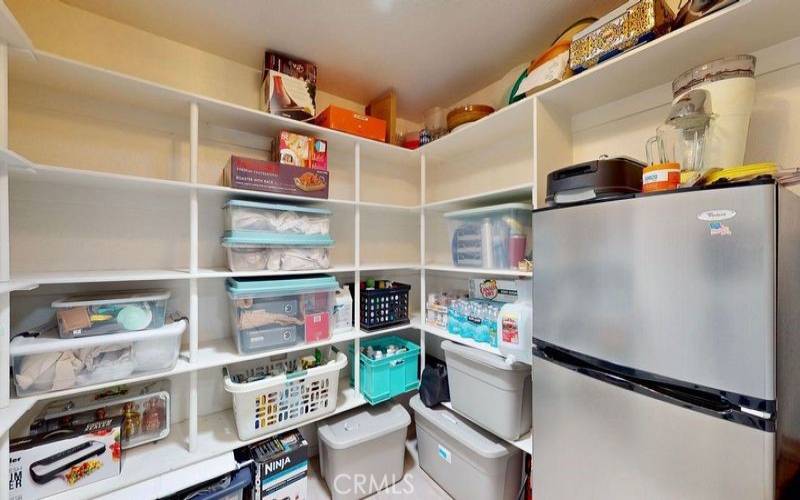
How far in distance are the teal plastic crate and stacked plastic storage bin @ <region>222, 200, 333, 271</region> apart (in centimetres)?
68

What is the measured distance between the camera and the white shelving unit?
94 cm

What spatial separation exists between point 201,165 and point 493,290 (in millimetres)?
1753

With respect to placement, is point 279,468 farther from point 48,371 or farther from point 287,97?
point 287,97

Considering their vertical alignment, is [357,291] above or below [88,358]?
above

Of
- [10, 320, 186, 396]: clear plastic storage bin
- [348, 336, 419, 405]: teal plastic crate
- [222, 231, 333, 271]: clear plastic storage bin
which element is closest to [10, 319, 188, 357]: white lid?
[10, 320, 186, 396]: clear plastic storage bin

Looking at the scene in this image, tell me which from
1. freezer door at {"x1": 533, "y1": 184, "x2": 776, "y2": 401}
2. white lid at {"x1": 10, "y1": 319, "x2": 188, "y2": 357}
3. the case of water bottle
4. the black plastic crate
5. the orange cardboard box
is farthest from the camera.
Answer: the black plastic crate

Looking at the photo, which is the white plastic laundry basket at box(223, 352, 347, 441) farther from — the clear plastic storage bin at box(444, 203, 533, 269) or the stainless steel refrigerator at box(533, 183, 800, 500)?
the stainless steel refrigerator at box(533, 183, 800, 500)

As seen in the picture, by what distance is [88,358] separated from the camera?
3.63 feet

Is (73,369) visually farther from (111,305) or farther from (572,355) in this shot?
(572,355)

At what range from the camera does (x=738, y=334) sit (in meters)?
0.65

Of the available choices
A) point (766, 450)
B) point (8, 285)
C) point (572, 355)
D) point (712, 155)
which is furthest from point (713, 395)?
point (8, 285)

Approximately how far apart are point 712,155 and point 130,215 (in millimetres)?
2341

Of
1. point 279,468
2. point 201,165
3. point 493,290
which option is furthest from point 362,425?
point 201,165

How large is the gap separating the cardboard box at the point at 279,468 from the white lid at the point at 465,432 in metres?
0.69
